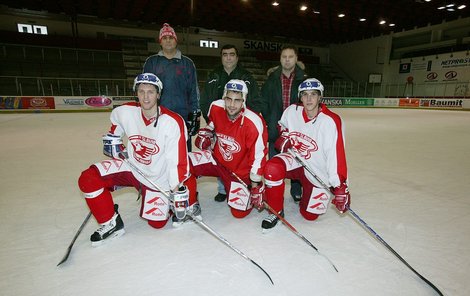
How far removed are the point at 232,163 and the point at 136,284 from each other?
55.5 inches

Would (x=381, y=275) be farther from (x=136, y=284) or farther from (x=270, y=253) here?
(x=136, y=284)

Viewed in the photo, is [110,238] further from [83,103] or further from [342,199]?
[83,103]

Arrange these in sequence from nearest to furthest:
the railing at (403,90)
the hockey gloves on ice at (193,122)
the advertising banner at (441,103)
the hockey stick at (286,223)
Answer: the hockey stick at (286,223), the hockey gloves on ice at (193,122), the advertising banner at (441,103), the railing at (403,90)

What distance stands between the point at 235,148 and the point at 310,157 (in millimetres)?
721

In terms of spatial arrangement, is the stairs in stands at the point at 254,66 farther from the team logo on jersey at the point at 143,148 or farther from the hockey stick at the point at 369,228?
the team logo on jersey at the point at 143,148

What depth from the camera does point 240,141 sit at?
8.91 feet

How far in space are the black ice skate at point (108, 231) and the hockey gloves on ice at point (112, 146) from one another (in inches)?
19.8

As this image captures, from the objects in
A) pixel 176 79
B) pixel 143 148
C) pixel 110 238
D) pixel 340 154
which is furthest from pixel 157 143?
pixel 340 154

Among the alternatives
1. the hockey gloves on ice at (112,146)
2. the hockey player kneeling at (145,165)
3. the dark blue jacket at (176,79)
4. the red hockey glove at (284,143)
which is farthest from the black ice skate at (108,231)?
the red hockey glove at (284,143)

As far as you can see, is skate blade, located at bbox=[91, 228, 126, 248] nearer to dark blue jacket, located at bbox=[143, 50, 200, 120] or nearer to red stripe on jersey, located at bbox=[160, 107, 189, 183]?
red stripe on jersey, located at bbox=[160, 107, 189, 183]

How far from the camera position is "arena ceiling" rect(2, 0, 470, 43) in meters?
16.5

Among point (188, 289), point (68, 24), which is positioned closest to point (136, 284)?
point (188, 289)

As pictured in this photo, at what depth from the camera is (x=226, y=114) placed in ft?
9.28

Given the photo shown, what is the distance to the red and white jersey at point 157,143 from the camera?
2.28 metres
